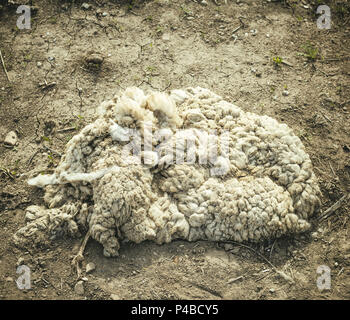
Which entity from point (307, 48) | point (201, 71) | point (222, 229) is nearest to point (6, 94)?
point (201, 71)

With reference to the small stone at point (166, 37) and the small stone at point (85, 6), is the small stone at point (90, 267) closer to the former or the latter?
the small stone at point (166, 37)

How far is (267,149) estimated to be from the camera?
3.08m

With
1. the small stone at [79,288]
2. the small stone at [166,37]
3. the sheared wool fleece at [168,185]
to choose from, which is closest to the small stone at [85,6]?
the small stone at [166,37]

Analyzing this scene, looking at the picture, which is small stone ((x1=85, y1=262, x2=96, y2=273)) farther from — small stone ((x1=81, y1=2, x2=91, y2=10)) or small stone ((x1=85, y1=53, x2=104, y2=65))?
small stone ((x1=81, y1=2, x2=91, y2=10))

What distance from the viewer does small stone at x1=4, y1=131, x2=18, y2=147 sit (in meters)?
3.65

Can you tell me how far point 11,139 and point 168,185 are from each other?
182 cm

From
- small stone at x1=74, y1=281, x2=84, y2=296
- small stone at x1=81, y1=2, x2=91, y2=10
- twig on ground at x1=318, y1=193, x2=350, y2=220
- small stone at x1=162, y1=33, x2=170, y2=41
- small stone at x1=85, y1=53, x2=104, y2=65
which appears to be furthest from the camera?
small stone at x1=81, y1=2, x2=91, y2=10

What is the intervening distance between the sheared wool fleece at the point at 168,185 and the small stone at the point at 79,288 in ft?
0.96

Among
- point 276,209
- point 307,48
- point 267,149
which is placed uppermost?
point 307,48

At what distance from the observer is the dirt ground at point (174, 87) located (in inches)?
111

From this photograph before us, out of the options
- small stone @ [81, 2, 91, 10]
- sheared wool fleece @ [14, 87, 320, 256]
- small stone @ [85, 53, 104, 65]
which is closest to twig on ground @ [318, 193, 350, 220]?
sheared wool fleece @ [14, 87, 320, 256]

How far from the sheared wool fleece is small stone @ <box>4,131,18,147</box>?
88 cm

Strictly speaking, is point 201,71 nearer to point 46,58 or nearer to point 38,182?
point 46,58

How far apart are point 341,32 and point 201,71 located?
72.7 inches
